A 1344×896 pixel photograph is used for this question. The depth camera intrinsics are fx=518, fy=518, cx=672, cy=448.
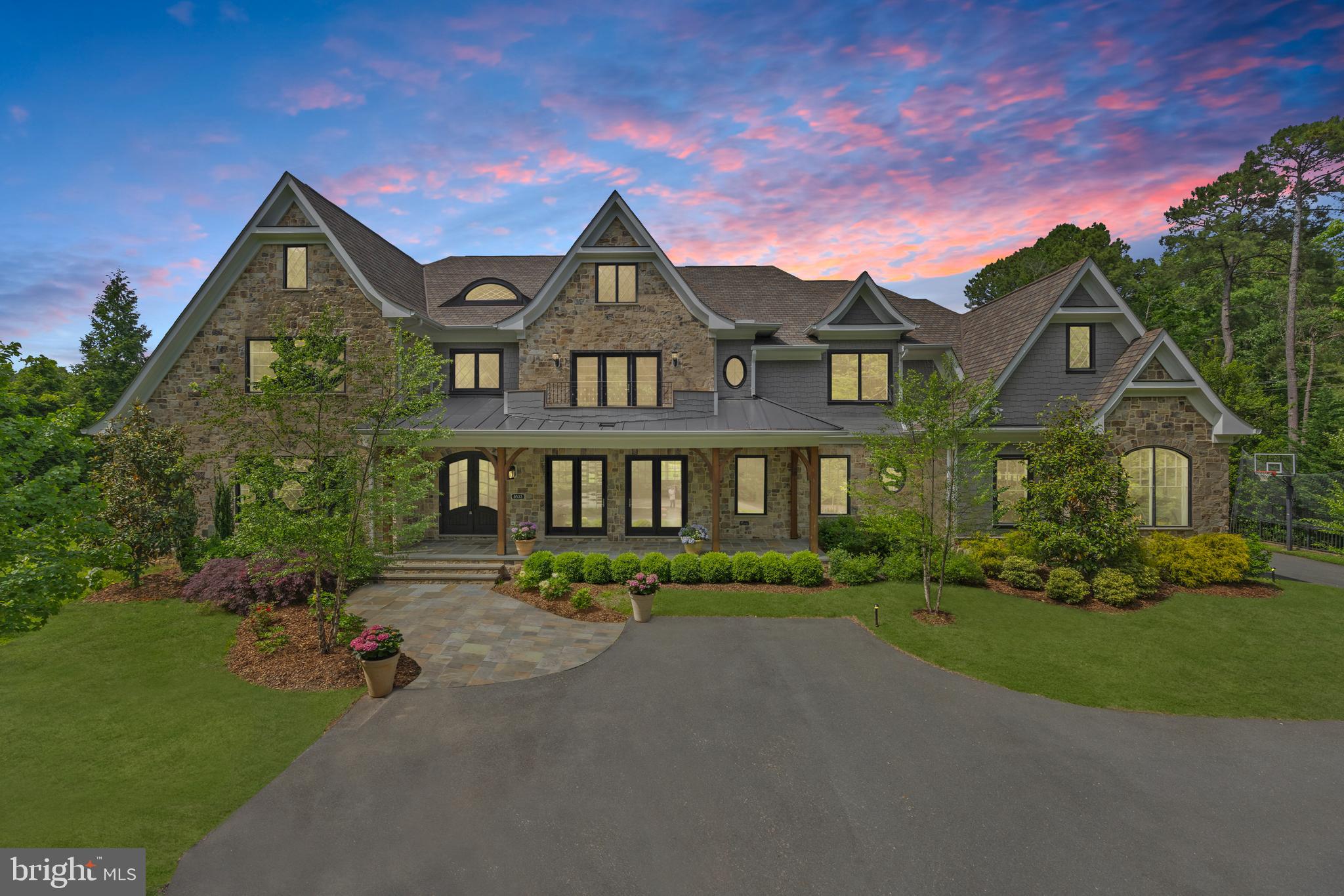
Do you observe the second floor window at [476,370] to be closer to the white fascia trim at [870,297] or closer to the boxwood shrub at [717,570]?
the boxwood shrub at [717,570]

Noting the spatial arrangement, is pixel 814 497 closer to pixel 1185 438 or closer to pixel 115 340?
pixel 1185 438

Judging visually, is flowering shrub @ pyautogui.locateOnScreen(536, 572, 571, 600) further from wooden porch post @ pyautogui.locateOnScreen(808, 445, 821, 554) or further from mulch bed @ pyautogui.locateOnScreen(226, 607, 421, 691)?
wooden porch post @ pyautogui.locateOnScreen(808, 445, 821, 554)

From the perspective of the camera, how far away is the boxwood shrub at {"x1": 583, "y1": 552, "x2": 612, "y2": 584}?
1333 centimetres

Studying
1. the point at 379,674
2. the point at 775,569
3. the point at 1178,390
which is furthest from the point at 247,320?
the point at 1178,390

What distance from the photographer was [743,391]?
18.0 meters

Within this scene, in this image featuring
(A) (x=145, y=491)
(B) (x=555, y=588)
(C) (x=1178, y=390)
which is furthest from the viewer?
(C) (x=1178, y=390)

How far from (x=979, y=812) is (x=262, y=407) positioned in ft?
39.1

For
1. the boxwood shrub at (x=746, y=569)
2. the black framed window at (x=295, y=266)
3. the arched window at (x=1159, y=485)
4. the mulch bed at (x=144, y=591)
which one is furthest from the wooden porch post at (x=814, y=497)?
the black framed window at (x=295, y=266)

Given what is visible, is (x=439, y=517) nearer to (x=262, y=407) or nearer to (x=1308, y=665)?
(x=262, y=407)

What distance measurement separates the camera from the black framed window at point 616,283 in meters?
16.9

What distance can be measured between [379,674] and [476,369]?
38.8 ft

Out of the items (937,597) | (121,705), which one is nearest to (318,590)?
(121,705)

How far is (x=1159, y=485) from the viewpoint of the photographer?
15.8m

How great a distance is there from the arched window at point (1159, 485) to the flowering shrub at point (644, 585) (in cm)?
1497
